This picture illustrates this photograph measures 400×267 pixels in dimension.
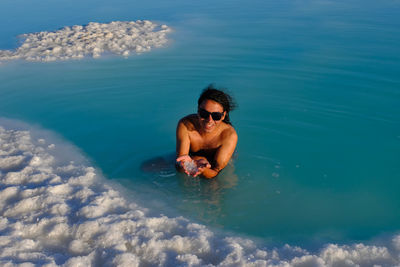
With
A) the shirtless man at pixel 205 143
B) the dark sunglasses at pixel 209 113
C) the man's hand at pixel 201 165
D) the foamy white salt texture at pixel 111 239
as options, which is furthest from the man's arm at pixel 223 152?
the foamy white salt texture at pixel 111 239

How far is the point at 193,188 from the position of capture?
15.7 feet

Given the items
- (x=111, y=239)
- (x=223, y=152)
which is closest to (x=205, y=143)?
(x=223, y=152)

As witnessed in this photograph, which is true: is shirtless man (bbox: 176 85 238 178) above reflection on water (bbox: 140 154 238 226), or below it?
above

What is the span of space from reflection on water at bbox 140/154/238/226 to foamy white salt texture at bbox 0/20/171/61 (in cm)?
526

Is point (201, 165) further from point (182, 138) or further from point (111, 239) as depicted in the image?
point (111, 239)

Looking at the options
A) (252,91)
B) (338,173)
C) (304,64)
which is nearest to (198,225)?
(338,173)

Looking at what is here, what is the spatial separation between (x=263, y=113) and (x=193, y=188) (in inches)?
96.2

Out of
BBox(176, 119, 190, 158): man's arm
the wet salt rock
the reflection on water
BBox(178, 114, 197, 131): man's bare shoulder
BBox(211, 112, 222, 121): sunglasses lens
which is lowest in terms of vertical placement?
the reflection on water

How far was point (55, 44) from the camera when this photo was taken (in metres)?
10.6

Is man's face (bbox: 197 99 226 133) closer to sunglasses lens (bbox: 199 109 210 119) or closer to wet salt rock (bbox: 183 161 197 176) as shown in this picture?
sunglasses lens (bbox: 199 109 210 119)

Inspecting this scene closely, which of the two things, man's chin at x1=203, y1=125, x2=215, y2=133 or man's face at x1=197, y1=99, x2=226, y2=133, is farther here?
man's chin at x1=203, y1=125, x2=215, y2=133

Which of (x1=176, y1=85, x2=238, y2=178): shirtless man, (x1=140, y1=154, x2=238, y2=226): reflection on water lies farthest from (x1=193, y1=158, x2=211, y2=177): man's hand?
(x1=140, y1=154, x2=238, y2=226): reflection on water

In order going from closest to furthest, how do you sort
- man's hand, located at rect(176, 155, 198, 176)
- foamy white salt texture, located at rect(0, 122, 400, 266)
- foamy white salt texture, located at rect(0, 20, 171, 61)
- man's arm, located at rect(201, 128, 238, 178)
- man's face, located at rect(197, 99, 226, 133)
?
foamy white salt texture, located at rect(0, 122, 400, 266) < man's face, located at rect(197, 99, 226, 133) < man's hand, located at rect(176, 155, 198, 176) < man's arm, located at rect(201, 128, 238, 178) < foamy white salt texture, located at rect(0, 20, 171, 61)

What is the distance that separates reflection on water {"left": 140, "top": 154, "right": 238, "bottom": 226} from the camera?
4.38m
